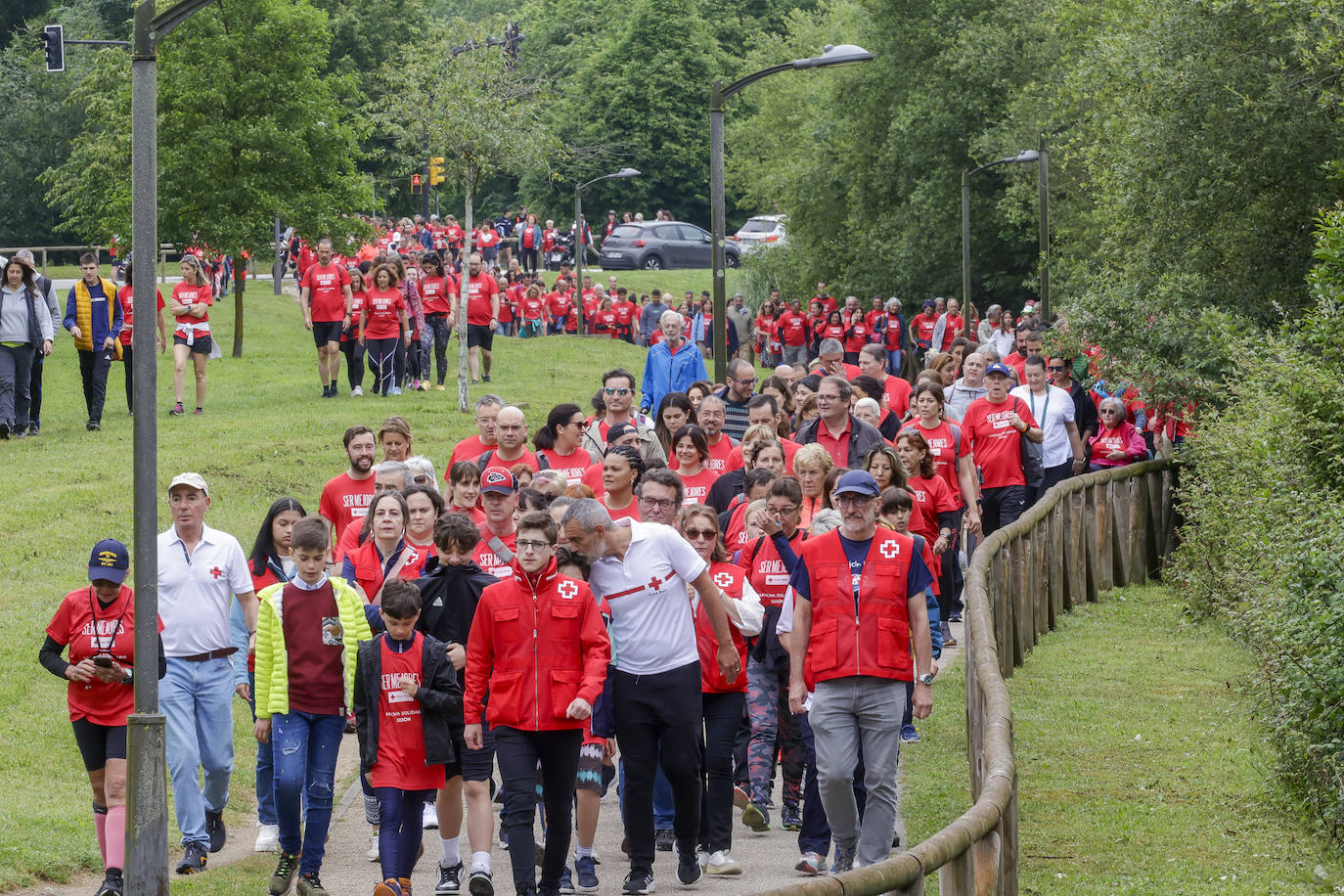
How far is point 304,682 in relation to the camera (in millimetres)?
9070

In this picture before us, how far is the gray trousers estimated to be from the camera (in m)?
8.72

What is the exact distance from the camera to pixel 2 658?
1333cm

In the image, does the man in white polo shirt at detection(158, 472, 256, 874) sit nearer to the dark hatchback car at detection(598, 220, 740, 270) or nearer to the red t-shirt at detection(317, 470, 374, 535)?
the red t-shirt at detection(317, 470, 374, 535)

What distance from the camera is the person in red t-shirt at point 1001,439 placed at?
16438mm

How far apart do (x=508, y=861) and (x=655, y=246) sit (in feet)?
162

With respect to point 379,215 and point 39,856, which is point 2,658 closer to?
point 39,856

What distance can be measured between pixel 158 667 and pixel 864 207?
35776 millimetres

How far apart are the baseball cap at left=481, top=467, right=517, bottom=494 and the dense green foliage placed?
15.0ft

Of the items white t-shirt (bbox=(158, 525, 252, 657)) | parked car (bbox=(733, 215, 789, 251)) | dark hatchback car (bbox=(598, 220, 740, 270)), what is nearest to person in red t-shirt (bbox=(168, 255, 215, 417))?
white t-shirt (bbox=(158, 525, 252, 657))

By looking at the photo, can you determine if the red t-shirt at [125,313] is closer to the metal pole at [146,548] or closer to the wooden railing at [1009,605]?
the wooden railing at [1009,605]

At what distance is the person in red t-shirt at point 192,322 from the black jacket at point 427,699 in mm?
13108

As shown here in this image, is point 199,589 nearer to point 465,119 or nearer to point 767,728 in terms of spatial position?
point 767,728

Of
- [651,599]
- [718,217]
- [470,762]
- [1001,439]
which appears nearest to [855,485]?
[651,599]

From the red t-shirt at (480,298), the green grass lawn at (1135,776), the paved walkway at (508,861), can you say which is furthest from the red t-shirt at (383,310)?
the paved walkway at (508,861)
